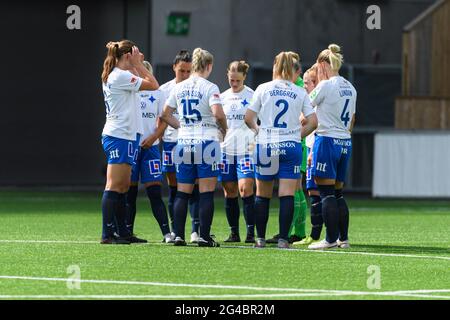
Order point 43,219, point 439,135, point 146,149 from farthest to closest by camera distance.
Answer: point 439,135 → point 43,219 → point 146,149

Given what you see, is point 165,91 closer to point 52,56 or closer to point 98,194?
point 98,194

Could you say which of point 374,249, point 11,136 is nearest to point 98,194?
point 11,136

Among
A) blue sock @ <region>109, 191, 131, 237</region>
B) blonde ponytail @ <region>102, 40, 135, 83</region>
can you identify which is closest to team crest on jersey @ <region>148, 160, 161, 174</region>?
blue sock @ <region>109, 191, 131, 237</region>

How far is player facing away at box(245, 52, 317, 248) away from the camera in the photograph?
14039mm

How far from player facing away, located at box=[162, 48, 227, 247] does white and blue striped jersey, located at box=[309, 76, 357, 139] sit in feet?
3.83

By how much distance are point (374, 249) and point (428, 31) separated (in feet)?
50.2

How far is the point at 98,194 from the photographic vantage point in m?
29.0

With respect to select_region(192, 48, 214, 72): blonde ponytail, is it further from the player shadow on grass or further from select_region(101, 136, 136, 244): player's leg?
the player shadow on grass

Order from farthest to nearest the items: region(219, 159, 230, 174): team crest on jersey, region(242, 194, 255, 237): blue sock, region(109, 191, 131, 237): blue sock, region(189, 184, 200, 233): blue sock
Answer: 1. region(219, 159, 230, 174): team crest on jersey
2. region(242, 194, 255, 237): blue sock
3. region(189, 184, 200, 233): blue sock
4. region(109, 191, 131, 237): blue sock

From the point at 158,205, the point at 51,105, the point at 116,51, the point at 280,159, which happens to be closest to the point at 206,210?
the point at 280,159

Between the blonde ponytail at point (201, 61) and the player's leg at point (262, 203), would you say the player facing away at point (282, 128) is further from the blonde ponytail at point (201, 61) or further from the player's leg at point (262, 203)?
the blonde ponytail at point (201, 61)

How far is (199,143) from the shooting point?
14.2 m

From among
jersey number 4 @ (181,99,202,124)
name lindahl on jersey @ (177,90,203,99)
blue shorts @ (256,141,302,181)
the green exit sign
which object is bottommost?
blue shorts @ (256,141,302,181)

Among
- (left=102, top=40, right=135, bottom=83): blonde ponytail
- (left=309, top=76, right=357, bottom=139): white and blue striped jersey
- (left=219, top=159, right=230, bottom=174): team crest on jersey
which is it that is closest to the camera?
(left=102, top=40, right=135, bottom=83): blonde ponytail
